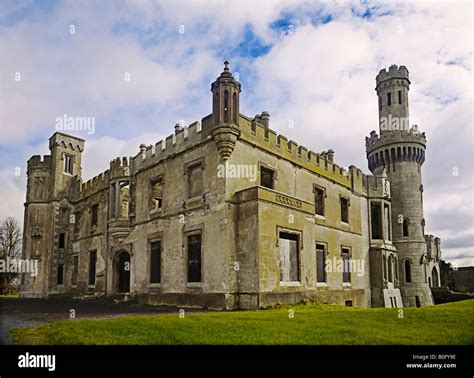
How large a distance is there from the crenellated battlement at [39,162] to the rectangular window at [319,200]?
22354 millimetres

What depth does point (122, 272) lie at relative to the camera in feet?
82.9

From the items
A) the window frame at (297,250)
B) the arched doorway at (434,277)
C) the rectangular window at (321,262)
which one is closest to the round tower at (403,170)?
the arched doorway at (434,277)

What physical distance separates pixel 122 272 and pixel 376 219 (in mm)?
19064

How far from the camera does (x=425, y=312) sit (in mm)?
11812

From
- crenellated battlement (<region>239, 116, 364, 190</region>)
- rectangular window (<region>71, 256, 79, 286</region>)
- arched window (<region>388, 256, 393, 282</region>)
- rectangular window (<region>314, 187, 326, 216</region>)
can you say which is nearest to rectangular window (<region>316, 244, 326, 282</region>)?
rectangular window (<region>314, 187, 326, 216</region>)

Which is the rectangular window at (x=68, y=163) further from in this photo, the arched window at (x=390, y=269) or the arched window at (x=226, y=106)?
the arched window at (x=390, y=269)

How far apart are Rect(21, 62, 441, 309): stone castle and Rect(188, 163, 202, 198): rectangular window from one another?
0.05 meters

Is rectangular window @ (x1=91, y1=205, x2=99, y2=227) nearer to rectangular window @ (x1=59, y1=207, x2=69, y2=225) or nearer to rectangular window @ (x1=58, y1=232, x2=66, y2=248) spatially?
rectangular window @ (x1=59, y1=207, x2=69, y2=225)

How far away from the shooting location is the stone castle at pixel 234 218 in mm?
17656

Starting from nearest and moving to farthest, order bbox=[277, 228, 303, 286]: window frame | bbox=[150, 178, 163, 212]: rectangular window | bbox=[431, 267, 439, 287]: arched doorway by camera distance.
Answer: bbox=[277, 228, 303, 286]: window frame, bbox=[150, 178, 163, 212]: rectangular window, bbox=[431, 267, 439, 287]: arched doorway

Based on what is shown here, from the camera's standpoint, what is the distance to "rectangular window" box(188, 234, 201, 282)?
61.2 feet

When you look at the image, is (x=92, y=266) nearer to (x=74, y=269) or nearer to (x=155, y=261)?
(x=74, y=269)
